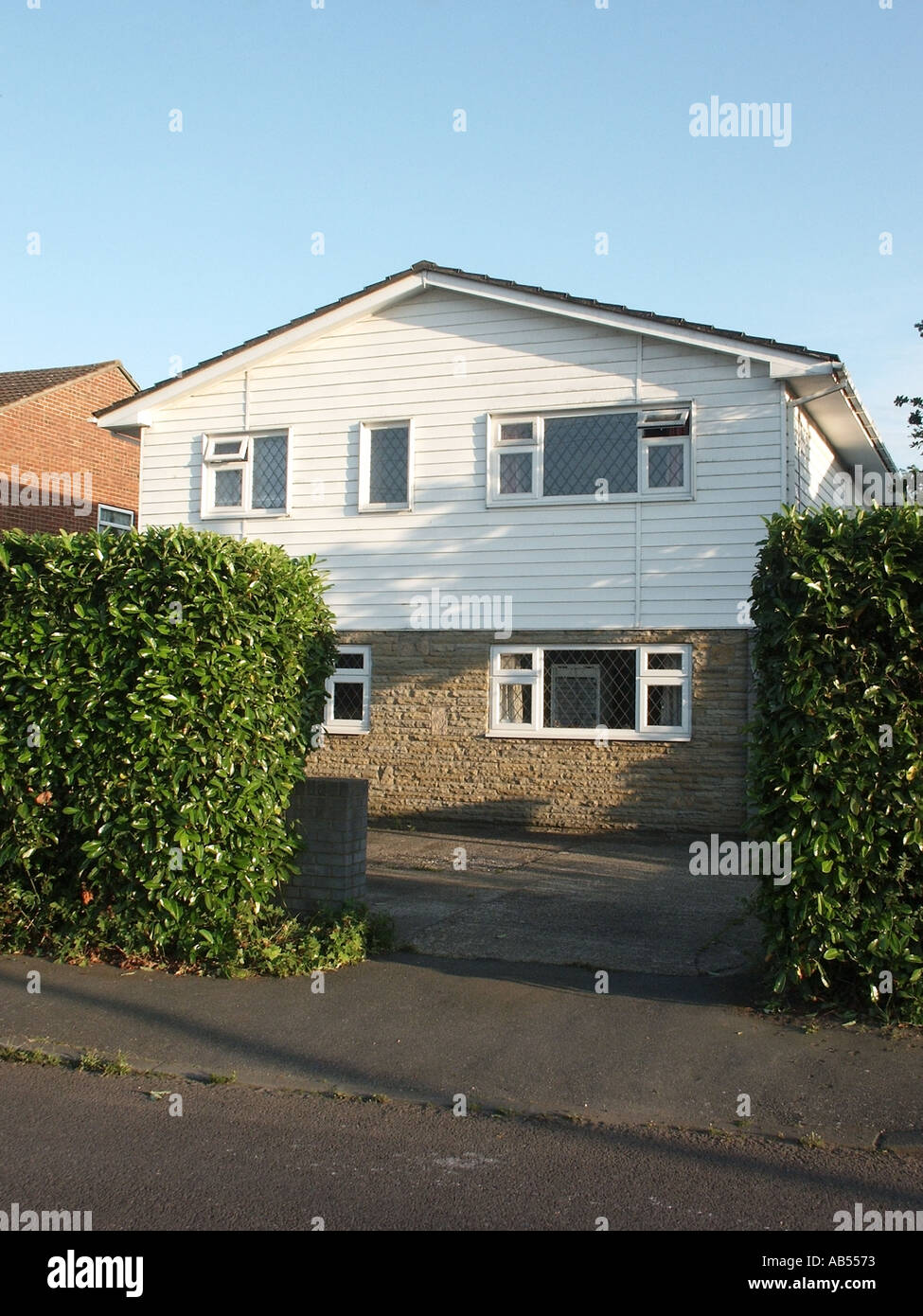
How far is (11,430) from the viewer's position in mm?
25062

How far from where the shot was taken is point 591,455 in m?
15.4

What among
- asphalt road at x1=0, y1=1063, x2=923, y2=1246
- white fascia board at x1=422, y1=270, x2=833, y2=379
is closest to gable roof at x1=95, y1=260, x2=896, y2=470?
→ white fascia board at x1=422, y1=270, x2=833, y2=379

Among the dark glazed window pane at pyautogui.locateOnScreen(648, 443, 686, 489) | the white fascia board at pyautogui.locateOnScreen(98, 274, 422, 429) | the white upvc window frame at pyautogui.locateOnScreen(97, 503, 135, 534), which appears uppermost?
the white fascia board at pyautogui.locateOnScreen(98, 274, 422, 429)

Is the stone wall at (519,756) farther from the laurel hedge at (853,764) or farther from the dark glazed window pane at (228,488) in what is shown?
the laurel hedge at (853,764)

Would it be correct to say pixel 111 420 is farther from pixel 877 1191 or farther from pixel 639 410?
pixel 877 1191

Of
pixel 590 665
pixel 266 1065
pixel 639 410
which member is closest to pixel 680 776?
pixel 590 665

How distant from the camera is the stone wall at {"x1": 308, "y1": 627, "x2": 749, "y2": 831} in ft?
47.5

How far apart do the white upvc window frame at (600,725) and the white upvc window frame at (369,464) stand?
2.39 meters

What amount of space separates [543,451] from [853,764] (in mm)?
9792

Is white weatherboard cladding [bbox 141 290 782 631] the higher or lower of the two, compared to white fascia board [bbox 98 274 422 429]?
lower

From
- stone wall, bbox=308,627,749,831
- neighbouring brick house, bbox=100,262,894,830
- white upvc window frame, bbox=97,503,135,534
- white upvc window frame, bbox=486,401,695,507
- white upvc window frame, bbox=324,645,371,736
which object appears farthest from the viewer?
white upvc window frame, bbox=97,503,135,534

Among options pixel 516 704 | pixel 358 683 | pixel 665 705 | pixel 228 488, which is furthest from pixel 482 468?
pixel 228 488

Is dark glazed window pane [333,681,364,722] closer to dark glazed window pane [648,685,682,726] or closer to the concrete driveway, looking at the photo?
the concrete driveway

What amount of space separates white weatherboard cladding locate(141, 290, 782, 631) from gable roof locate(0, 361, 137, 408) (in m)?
9.76
